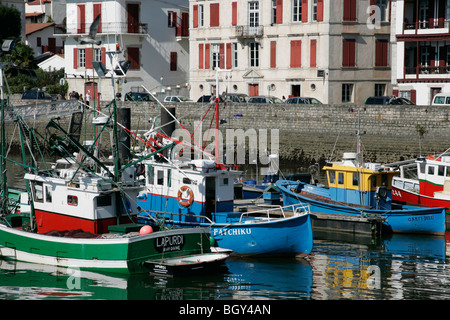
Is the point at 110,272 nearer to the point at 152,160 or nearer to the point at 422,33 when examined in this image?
the point at 152,160

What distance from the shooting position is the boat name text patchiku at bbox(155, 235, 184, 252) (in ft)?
65.2

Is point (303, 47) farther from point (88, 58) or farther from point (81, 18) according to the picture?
point (81, 18)

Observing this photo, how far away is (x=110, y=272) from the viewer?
19.9 m

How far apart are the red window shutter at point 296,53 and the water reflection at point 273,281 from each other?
1022 inches

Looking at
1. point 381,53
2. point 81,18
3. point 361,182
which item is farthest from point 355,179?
point 81,18

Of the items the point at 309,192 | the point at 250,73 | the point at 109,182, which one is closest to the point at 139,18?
the point at 250,73

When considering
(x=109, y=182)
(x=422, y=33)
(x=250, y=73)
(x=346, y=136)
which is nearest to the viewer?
(x=109, y=182)

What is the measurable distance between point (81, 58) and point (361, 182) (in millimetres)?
33379

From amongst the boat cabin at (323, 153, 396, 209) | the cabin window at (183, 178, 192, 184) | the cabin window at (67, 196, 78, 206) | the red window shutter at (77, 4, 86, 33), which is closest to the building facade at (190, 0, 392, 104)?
the red window shutter at (77, 4, 86, 33)

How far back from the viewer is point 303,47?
156 ft

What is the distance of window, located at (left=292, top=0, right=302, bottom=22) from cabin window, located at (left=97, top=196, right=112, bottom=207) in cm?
2901

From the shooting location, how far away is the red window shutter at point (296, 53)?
47.7 meters

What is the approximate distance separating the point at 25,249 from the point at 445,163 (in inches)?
600

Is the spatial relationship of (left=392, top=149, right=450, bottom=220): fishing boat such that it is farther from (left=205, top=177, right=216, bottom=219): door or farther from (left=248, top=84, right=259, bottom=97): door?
(left=248, top=84, right=259, bottom=97): door
